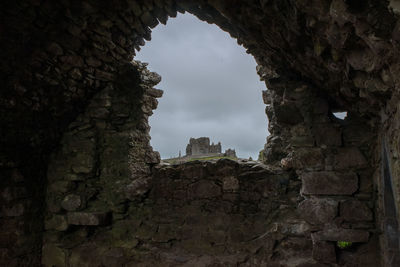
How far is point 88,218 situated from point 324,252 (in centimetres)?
288

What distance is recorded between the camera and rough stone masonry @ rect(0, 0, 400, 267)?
2398 mm

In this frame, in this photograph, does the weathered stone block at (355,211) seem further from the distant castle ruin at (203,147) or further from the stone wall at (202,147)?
the stone wall at (202,147)

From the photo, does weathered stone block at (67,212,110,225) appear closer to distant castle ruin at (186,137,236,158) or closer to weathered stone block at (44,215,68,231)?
weathered stone block at (44,215,68,231)

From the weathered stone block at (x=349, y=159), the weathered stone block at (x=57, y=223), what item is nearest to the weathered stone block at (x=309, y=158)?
the weathered stone block at (x=349, y=159)

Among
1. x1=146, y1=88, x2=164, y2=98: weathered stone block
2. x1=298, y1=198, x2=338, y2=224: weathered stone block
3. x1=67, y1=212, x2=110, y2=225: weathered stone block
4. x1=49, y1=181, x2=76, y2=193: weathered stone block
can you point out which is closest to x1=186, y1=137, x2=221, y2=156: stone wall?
x1=146, y1=88, x2=164, y2=98: weathered stone block

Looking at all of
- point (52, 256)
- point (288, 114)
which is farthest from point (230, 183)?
point (52, 256)

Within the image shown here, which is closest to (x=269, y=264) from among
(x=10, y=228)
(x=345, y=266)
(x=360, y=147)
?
(x=345, y=266)

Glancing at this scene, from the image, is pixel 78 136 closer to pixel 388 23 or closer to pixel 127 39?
pixel 127 39

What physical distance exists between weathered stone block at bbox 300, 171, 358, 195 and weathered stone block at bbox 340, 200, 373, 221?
110 mm

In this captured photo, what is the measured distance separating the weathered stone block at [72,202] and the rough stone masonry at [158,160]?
0.07 feet

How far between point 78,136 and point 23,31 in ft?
4.96

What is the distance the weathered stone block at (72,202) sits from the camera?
3.42 m

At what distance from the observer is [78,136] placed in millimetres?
3654

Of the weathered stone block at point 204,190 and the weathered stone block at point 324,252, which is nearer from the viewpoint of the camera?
the weathered stone block at point 324,252
